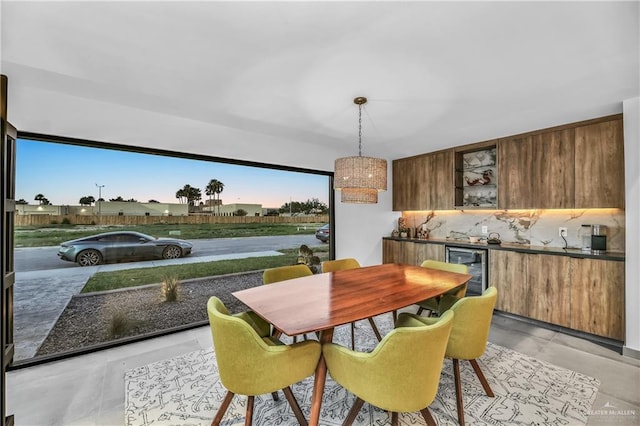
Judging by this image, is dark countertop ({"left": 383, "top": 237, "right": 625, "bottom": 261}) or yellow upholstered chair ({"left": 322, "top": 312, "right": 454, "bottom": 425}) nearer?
yellow upholstered chair ({"left": 322, "top": 312, "right": 454, "bottom": 425})

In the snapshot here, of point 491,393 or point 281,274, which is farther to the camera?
point 281,274

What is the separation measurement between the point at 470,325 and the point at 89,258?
135 inches

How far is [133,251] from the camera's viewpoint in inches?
116

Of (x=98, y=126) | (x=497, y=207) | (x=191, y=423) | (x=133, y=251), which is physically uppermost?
(x=98, y=126)

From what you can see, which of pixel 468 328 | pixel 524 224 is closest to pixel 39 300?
pixel 468 328

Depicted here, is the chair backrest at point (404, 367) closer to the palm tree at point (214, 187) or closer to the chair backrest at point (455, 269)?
the chair backrest at point (455, 269)

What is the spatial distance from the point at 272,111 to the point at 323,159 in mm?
1606

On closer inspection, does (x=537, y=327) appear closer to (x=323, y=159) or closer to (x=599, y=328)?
(x=599, y=328)

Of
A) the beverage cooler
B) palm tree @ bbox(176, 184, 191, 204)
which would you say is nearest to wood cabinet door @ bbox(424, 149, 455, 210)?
the beverage cooler

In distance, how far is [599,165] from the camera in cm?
299

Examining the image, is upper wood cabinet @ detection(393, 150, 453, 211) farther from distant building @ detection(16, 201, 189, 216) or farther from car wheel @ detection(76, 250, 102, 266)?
car wheel @ detection(76, 250, 102, 266)

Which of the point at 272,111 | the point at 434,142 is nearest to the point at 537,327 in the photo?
the point at 434,142

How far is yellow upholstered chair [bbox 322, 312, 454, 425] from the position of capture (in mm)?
1280

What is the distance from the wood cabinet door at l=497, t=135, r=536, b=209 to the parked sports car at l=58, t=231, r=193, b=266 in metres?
4.23
